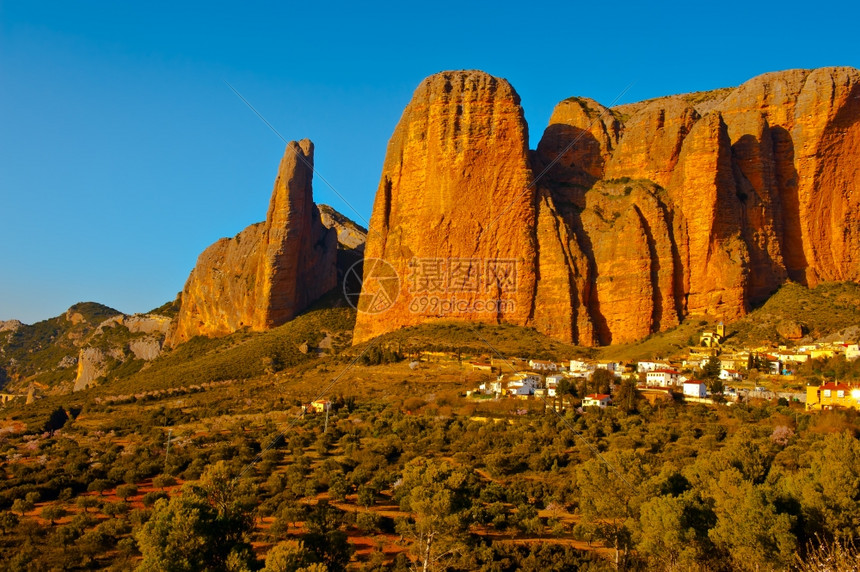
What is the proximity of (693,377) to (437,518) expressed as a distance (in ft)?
99.2

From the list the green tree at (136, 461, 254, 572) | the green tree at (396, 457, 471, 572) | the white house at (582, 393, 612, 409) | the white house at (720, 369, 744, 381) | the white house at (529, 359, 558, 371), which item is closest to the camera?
the green tree at (136, 461, 254, 572)

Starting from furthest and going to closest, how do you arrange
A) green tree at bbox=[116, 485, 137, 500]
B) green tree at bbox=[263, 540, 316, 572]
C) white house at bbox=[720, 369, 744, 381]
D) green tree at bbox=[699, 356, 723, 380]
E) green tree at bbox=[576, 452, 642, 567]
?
white house at bbox=[720, 369, 744, 381]
green tree at bbox=[699, 356, 723, 380]
green tree at bbox=[116, 485, 137, 500]
green tree at bbox=[576, 452, 642, 567]
green tree at bbox=[263, 540, 316, 572]

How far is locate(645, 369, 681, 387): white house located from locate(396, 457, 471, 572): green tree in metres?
24.8

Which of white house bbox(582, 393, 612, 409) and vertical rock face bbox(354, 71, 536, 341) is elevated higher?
vertical rock face bbox(354, 71, 536, 341)

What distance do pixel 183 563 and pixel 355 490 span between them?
1383cm

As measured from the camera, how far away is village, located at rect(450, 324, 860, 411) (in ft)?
150

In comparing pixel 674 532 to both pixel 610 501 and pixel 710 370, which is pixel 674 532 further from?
pixel 710 370

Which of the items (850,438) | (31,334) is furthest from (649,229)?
(31,334)

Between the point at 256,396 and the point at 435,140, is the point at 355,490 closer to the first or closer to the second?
the point at 256,396

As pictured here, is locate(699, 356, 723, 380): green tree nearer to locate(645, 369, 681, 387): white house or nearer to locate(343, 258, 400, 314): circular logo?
locate(645, 369, 681, 387): white house

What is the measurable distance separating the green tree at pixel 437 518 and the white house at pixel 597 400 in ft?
62.2

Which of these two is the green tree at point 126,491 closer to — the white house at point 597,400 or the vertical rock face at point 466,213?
the white house at point 597,400

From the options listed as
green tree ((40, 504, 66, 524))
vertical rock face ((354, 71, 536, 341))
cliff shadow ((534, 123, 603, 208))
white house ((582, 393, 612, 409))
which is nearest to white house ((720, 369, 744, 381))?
white house ((582, 393, 612, 409))

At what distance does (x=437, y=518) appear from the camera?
25125 mm
